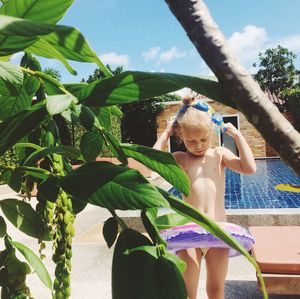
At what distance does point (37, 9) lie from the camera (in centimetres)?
49

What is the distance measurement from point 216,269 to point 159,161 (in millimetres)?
2529

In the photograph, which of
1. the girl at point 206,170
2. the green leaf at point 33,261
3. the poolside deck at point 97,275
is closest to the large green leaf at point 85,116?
the green leaf at point 33,261

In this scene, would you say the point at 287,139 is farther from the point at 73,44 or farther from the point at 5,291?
the point at 5,291

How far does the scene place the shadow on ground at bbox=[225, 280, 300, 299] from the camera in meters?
3.97

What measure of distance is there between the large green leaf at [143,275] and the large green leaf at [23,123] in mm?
210

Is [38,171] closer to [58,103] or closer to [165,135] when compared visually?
[58,103]

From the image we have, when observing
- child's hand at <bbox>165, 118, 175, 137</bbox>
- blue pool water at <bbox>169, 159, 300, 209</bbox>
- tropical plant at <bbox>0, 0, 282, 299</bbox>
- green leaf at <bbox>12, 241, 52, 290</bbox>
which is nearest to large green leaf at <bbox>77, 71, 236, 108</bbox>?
tropical plant at <bbox>0, 0, 282, 299</bbox>

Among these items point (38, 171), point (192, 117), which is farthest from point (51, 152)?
point (192, 117)

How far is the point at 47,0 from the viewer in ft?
1.63

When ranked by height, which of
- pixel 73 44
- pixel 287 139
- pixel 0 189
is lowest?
pixel 0 189

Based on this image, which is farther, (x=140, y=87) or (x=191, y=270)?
(x=191, y=270)

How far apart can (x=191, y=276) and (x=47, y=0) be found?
2656mm

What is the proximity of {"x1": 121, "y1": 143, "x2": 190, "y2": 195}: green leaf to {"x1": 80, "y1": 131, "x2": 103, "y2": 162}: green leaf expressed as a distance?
0.25ft

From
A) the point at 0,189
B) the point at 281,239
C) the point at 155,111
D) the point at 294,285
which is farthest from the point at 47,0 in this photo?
the point at 155,111
